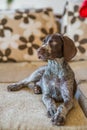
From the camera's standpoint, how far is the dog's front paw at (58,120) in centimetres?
144

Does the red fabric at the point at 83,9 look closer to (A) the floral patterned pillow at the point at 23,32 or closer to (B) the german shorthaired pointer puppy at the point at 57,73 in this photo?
(A) the floral patterned pillow at the point at 23,32

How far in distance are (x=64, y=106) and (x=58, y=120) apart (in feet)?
0.46

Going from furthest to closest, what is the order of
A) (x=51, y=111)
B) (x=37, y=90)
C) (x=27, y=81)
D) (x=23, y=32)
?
(x=23, y=32), (x=27, y=81), (x=37, y=90), (x=51, y=111)

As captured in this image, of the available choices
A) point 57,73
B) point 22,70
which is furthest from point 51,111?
point 22,70

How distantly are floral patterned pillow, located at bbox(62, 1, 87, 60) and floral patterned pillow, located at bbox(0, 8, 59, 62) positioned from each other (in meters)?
0.13

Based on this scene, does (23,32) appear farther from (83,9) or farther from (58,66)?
(58,66)

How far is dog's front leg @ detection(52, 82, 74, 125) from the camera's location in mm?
1451

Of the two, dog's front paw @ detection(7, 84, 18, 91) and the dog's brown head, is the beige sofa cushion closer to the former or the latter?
dog's front paw @ detection(7, 84, 18, 91)

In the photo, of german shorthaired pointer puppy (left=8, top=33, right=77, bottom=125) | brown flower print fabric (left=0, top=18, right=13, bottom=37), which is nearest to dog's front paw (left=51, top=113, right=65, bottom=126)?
german shorthaired pointer puppy (left=8, top=33, right=77, bottom=125)

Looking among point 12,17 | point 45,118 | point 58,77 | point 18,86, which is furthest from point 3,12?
point 45,118

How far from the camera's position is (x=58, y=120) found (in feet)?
4.75

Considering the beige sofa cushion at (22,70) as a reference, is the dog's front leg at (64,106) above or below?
above

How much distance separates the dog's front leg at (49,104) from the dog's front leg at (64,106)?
0.04 m

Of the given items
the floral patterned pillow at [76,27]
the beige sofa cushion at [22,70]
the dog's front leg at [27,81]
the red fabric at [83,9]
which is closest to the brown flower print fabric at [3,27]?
the beige sofa cushion at [22,70]
